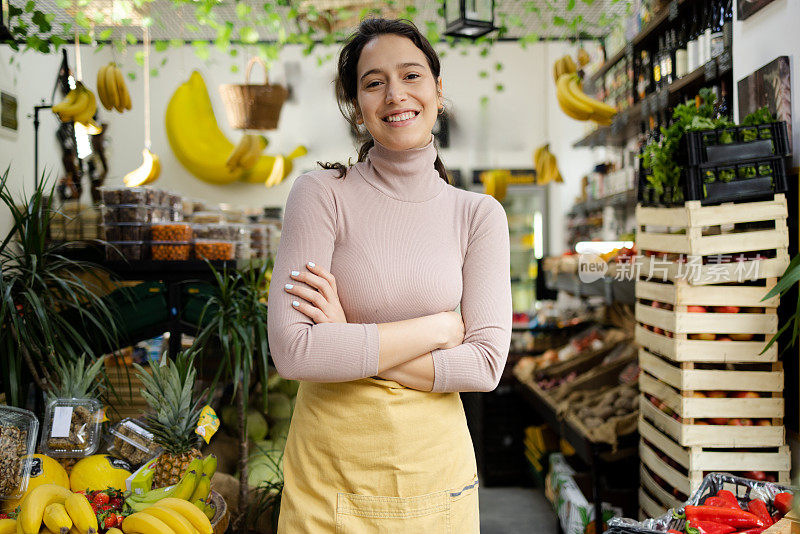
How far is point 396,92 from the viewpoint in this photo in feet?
4.34

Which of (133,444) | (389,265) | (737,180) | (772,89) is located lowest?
(133,444)

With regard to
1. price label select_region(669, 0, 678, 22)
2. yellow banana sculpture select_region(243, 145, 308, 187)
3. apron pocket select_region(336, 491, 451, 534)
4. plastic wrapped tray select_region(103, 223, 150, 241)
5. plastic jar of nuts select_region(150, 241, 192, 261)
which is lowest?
apron pocket select_region(336, 491, 451, 534)

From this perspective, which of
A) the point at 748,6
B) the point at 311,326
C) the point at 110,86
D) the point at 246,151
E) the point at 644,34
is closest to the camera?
the point at 311,326

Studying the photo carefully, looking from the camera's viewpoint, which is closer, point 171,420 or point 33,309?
point 171,420

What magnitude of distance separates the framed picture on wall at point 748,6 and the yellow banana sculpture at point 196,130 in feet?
16.1

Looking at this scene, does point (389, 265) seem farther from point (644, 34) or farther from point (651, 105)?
point (644, 34)

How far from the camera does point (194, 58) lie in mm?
7105

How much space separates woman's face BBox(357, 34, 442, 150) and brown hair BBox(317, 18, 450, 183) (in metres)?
0.03

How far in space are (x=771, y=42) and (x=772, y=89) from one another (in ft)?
0.60

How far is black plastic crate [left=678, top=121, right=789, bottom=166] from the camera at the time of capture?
2301mm

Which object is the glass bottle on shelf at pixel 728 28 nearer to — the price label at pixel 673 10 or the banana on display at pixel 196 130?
the price label at pixel 673 10

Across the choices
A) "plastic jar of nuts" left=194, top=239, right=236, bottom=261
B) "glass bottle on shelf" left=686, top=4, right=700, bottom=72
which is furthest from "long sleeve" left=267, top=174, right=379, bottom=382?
"glass bottle on shelf" left=686, top=4, right=700, bottom=72

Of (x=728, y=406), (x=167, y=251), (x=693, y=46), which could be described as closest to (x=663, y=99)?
(x=693, y=46)

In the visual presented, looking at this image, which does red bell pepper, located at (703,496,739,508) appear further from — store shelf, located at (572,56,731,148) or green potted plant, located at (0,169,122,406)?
green potted plant, located at (0,169,122,406)
